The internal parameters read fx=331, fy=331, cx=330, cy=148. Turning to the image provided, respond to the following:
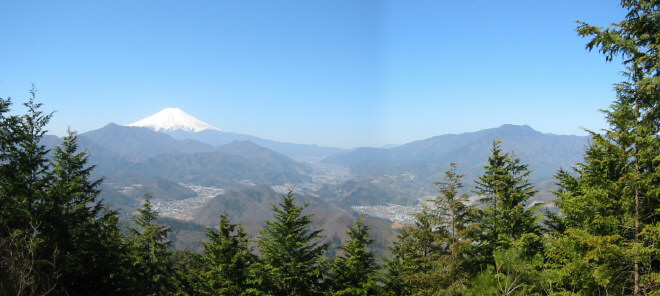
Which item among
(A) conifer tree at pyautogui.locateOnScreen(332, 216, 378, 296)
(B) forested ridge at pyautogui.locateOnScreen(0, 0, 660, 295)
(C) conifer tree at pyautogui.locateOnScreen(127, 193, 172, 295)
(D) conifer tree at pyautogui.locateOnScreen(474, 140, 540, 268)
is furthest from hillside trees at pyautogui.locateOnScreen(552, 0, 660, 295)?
(C) conifer tree at pyautogui.locateOnScreen(127, 193, 172, 295)

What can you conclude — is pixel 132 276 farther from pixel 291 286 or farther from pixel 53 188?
pixel 291 286

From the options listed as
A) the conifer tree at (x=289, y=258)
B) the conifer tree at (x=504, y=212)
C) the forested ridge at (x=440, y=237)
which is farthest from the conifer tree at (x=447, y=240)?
the conifer tree at (x=289, y=258)

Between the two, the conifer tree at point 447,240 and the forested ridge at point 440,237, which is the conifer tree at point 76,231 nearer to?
the forested ridge at point 440,237

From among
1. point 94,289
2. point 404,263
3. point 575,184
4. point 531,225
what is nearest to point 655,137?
point 575,184

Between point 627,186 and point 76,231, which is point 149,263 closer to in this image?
point 76,231

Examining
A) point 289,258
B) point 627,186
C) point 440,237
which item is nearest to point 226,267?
point 289,258

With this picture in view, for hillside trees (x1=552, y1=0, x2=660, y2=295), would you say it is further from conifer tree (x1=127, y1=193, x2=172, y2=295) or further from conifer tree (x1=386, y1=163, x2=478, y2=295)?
conifer tree (x1=127, y1=193, x2=172, y2=295)

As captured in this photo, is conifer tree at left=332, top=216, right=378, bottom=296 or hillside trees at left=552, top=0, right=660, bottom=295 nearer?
hillside trees at left=552, top=0, right=660, bottom=295
